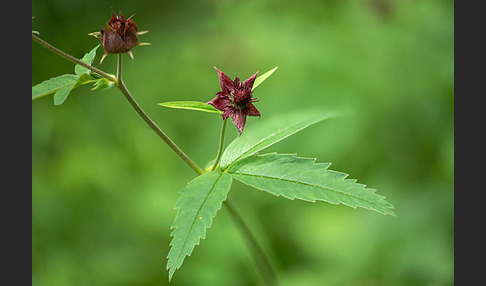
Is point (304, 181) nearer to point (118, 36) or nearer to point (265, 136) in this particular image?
point (265, 136)

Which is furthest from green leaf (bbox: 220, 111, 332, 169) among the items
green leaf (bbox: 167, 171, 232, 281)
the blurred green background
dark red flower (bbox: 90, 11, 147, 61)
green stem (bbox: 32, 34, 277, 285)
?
the blurred green background

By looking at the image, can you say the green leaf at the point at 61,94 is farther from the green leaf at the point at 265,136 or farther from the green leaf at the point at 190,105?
the green leaf at the point at 265,136

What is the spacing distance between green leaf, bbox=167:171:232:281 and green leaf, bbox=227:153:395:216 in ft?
0.30

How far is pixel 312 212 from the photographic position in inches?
111

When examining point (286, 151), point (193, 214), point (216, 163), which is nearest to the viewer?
point (193, 214)

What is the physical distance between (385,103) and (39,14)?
2.42m

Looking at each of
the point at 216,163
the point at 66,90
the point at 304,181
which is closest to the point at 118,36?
the point at 66,90

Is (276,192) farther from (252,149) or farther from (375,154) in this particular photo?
(375,154)

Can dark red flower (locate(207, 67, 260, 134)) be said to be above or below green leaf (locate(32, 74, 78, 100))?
below

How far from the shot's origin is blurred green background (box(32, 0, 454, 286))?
2609 millimetres

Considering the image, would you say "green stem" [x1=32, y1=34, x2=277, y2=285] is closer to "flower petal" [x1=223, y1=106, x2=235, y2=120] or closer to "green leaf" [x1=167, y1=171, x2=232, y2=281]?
"flower petal" [x1=223, y1=106, x2=235, y2=120]

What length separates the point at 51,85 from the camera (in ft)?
4.80

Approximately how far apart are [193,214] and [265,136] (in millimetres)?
439

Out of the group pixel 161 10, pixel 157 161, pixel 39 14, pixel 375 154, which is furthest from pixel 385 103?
pixel 39 14
